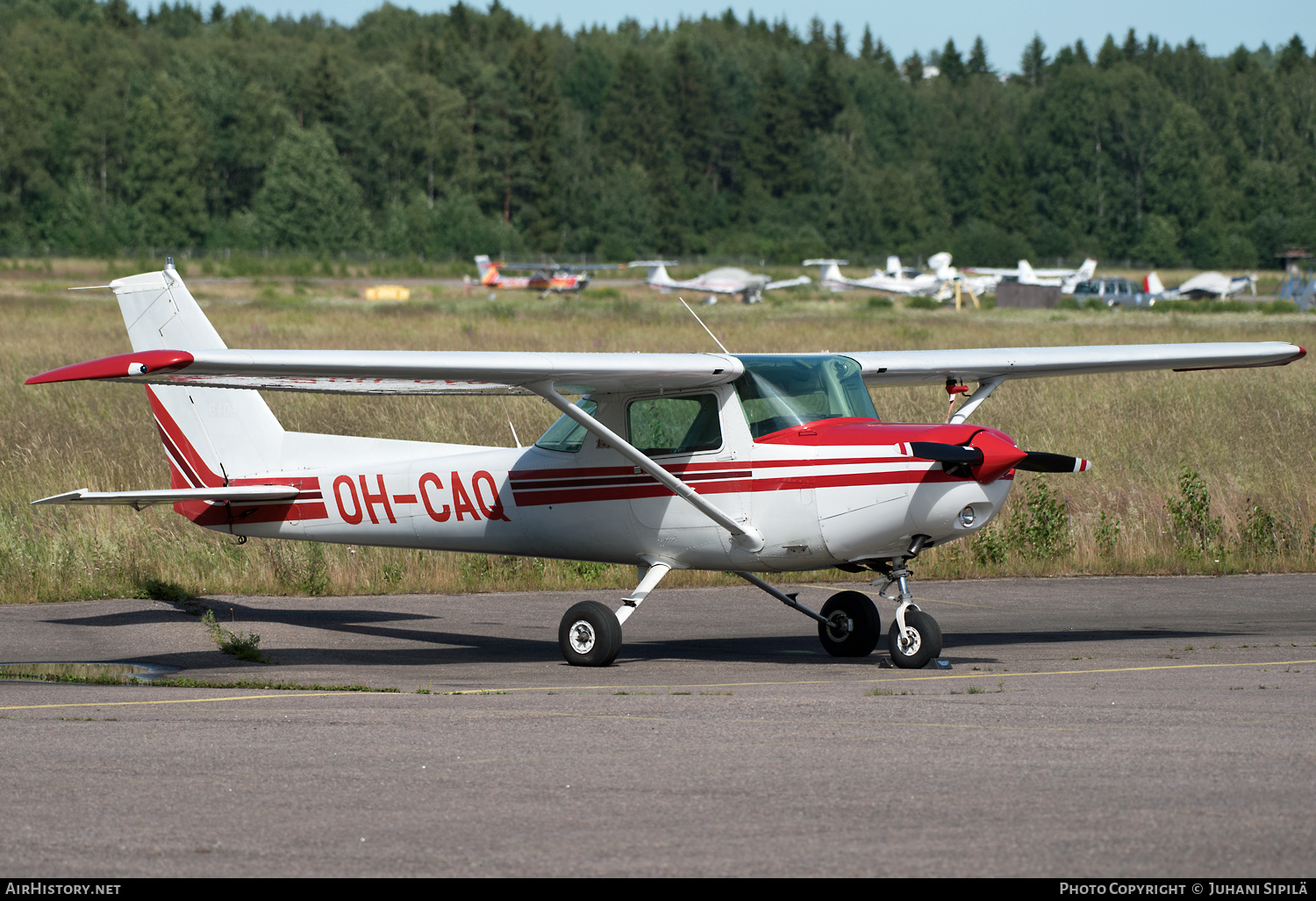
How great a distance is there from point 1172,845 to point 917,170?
154m

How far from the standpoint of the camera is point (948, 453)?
Result: 8695 millimetres

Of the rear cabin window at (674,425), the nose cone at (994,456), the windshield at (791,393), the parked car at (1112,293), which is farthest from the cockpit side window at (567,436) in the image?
the parked car at (1112,293)

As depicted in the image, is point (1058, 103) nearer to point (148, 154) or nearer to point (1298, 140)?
point (1298, 140)

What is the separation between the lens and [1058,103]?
152375mm

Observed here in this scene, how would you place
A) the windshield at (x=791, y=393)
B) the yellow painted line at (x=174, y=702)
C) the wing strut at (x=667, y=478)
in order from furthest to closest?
the windshield at (x=791, y=393) < the wing strut at (x=667, y=478) < the yellow painted line at (x=174, y=702)

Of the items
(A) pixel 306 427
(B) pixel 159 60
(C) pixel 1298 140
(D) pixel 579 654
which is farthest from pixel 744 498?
(C) pixel 1298 140

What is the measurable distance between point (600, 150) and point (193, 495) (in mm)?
145671

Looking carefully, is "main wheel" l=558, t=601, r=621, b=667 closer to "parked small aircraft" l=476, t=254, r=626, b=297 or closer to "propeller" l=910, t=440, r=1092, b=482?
"propeller" l=910, t=440, r=1092, b=482

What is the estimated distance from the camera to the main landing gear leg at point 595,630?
9531mm

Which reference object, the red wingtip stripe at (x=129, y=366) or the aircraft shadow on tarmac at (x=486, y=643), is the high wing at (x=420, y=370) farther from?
the aircraft shadow on tarmac at (x=486, y=643)

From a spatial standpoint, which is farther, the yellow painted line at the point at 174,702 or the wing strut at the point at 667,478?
the wing strut at the point at 667,478

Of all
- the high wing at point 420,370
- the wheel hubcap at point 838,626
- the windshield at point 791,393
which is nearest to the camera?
the high wing at point 420,370

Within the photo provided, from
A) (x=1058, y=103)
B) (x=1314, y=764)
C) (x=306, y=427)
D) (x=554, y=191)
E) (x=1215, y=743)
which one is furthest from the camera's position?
(x=1058, y=103)

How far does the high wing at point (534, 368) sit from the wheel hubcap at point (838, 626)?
1774 millimetres
